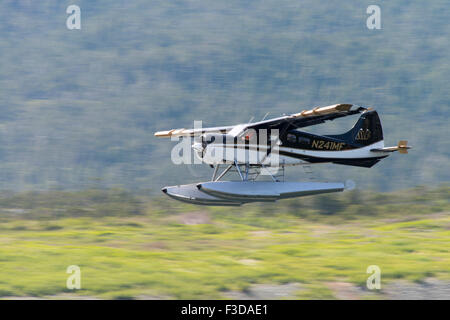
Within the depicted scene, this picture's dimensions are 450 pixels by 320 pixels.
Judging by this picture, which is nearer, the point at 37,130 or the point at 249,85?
the point at 37,130

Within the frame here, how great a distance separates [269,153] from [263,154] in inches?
12.3

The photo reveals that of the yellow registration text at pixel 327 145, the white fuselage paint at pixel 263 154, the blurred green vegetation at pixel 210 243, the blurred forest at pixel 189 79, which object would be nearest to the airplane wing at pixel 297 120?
the white fuselage paint at pixel 263 154

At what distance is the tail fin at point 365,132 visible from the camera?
93.6 ft

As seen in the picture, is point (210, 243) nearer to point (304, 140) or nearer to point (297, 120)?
point (304, 140)

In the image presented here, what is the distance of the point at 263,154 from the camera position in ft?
87.5

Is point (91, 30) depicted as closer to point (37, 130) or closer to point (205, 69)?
point (205, 69)

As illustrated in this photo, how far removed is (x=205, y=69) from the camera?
392ft

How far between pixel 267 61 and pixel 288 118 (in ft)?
324

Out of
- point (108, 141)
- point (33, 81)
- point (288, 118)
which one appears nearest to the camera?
point (288, 118)

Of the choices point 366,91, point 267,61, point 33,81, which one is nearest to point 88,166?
point 33,81

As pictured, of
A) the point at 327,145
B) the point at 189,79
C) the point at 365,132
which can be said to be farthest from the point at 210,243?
the point at 189,79

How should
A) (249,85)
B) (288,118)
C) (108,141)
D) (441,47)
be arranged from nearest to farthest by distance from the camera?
(288,118)
(108,141)
(249,85)
(441,47)

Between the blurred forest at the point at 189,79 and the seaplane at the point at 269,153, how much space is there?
42.6m
